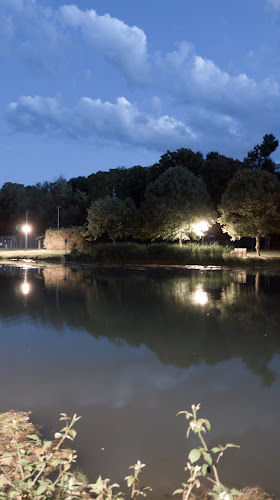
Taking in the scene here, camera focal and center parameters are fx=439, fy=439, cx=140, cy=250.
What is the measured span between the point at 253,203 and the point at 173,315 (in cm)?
3077

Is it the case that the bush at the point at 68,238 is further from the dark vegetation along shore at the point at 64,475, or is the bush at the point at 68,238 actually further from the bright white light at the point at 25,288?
the dark vegetation along shore at the point at 64,475

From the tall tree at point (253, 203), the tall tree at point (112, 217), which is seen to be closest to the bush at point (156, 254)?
the tall tree at point (253, 203)

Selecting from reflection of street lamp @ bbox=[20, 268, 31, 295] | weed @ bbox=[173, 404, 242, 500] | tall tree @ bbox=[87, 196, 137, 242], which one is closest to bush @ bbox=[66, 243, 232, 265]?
tall tree @ bbox=[87, 196, 137, 242]

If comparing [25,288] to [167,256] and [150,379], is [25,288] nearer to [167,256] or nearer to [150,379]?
[150,379]

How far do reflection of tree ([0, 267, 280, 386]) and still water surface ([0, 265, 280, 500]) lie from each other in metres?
0.04

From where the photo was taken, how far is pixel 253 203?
40.7 metres

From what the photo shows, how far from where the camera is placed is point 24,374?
665cm

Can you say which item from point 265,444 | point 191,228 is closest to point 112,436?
point 265,444

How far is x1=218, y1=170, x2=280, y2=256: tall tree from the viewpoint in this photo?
4054cm

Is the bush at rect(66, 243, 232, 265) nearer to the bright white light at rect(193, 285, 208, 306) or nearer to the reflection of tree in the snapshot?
the reflection of tree

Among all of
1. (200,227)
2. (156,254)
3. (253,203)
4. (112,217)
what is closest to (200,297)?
(156,254)

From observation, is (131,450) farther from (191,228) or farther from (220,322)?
(191,228)

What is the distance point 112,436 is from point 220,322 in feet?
22.3

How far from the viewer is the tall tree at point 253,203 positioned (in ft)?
133
